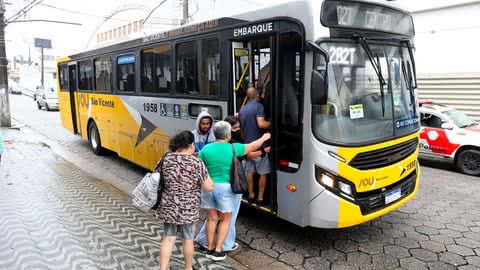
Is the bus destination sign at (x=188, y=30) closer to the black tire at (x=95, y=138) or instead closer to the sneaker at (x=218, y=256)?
the sneaker at (x=218, y=256)

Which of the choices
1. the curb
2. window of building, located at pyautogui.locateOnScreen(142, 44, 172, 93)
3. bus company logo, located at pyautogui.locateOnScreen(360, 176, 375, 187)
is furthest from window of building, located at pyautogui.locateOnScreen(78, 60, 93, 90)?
bus company logo, located at pyautogui.locateOnScreen(360, 176, 375, 187)

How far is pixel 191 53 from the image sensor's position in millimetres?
5980

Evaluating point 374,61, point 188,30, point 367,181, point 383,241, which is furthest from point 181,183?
point 188,30

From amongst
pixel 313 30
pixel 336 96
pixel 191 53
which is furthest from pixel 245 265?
pixel 191 53

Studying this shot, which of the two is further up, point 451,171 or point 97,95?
point 97,95

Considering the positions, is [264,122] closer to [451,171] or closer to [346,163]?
[346,163]

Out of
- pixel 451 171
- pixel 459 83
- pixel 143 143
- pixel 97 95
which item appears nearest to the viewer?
pixel 143 143

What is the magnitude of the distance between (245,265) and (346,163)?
157 cm

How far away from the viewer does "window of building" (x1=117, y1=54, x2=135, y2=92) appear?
25.8ft

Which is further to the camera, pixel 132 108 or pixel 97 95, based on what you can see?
pixel 97 95

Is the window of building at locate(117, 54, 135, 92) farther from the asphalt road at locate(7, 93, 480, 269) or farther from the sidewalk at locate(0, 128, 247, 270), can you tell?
the asphalt road at locate(7, 93, 480, 269)

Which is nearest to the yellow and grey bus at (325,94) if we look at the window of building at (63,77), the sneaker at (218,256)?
the sneaker at (218,256)

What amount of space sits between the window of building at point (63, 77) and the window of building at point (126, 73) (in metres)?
4.30

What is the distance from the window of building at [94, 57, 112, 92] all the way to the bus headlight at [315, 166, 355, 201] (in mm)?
6298
